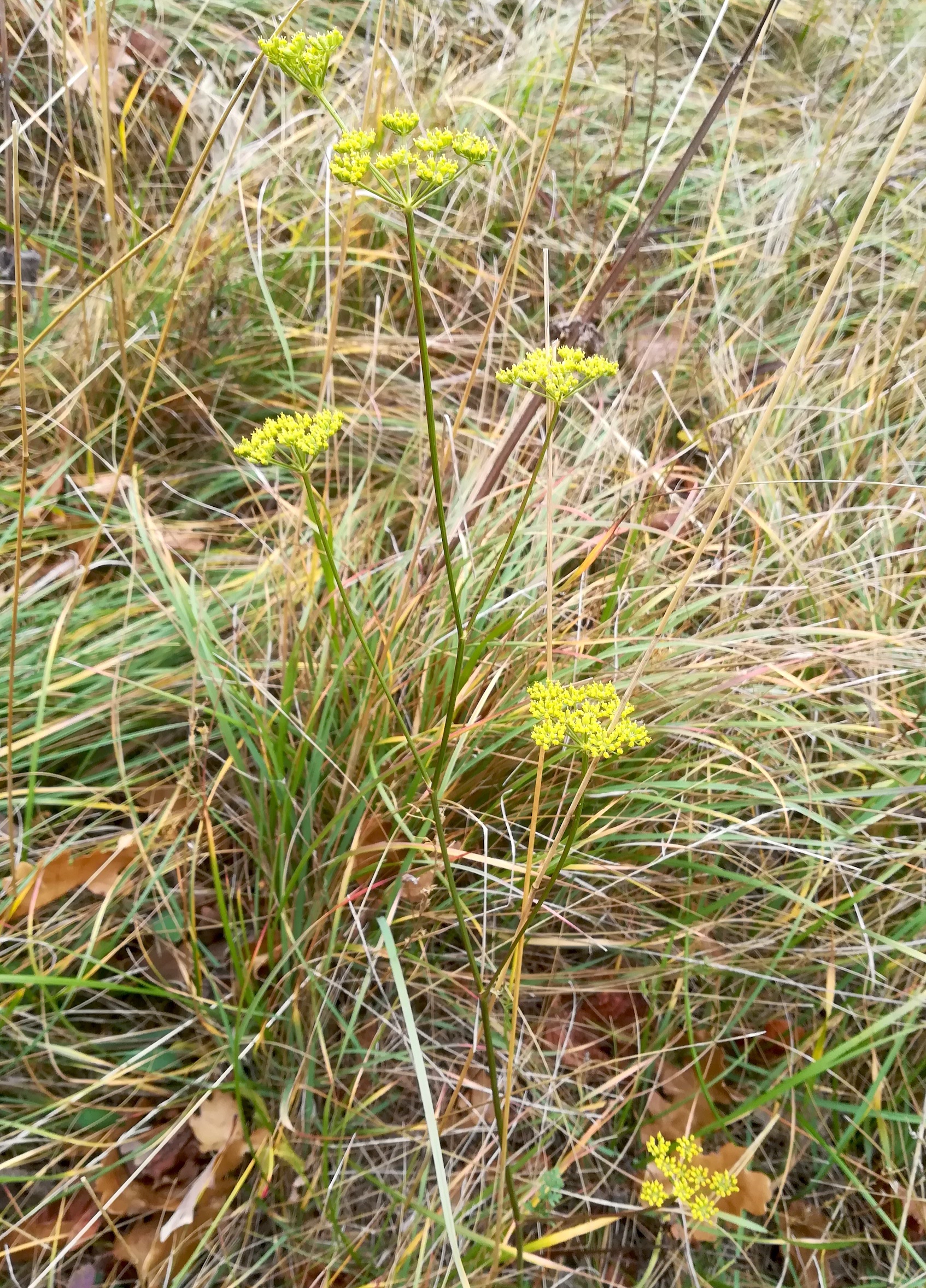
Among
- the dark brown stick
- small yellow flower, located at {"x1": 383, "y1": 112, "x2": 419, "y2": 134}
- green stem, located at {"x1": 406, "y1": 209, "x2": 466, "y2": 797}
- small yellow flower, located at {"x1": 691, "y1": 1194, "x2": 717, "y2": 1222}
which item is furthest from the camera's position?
the dark brown stick

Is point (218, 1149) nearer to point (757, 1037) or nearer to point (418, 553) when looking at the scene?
point (757, 1037)

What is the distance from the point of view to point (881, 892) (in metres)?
1.42

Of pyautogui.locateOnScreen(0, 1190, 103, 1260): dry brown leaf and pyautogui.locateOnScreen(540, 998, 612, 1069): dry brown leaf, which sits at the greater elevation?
pyautogui.locateOnScreen(540, 998, 612, 1069): dry brown leaf

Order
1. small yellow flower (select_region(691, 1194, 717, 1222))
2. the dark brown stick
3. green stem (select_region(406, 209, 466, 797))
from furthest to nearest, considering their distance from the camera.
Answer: the dark brown stick → small yellow flower (select_region(691, 1194, 717, 1222)) → green stem (select_region(406, 209, 466, 797))

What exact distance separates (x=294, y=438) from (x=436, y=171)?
249 mm

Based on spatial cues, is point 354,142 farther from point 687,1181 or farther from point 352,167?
point 687,1181

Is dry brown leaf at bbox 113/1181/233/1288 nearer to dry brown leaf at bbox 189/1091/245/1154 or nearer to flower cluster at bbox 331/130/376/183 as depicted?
dry brown leaf at bbox 189/1091/245/1154

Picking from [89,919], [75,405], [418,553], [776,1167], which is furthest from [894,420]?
[89,919]

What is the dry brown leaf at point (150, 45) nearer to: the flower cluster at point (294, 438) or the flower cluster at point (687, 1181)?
the flower cluster at point (294, 438)

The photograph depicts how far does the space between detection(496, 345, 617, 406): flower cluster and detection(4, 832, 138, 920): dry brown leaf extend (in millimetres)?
962

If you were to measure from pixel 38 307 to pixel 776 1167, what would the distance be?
2.20 meters

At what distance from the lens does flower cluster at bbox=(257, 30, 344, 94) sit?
72 cm

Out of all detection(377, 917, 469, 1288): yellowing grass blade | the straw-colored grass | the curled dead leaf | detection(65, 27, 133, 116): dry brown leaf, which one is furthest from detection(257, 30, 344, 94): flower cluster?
detection(65, 27, 133, 116): dry brown leaf

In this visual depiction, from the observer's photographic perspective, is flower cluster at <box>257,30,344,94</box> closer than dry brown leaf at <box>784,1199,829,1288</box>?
Yes
